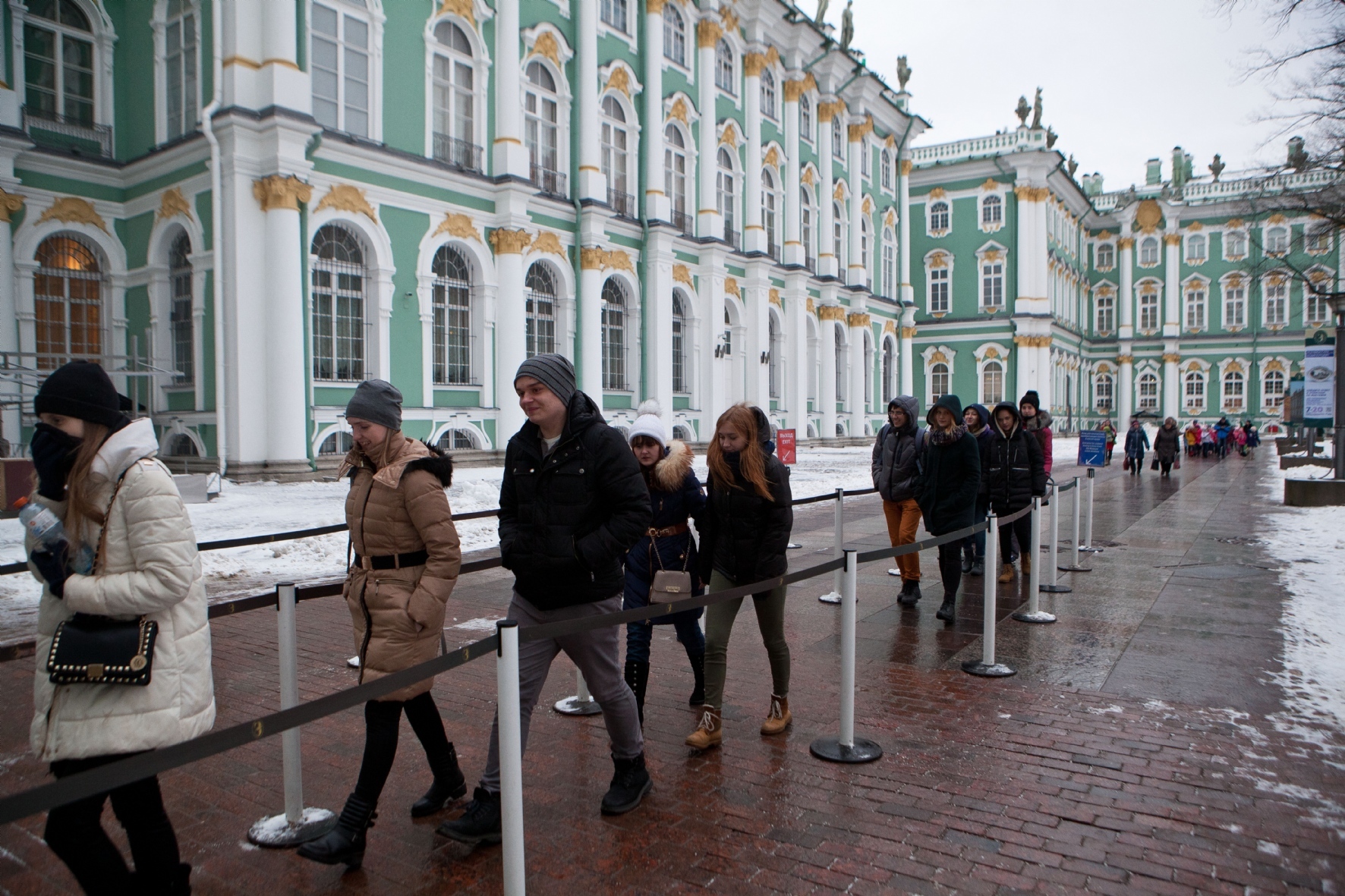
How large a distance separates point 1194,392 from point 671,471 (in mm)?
70650

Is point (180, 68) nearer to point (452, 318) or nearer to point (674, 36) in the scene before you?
point (452, 318)

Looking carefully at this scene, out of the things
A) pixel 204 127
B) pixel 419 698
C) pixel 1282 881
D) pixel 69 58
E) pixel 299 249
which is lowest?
pixel 1282 881

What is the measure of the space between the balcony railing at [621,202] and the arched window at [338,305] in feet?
29.5

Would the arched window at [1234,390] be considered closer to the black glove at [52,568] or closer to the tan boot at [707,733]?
the tan boot at [707,733]

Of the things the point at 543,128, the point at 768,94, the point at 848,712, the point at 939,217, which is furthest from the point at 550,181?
the point at 939,217

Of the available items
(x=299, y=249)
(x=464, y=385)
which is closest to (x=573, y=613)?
(x=299, y=249)

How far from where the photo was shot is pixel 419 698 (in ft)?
12.6

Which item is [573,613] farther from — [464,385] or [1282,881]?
[464,385]

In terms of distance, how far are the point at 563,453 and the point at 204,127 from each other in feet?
57.9

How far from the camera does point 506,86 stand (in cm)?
2298

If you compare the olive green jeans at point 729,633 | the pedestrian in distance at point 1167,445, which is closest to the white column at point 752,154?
the pedestrian in distance at point 1167,445

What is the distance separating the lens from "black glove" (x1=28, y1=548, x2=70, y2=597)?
2.79 metres

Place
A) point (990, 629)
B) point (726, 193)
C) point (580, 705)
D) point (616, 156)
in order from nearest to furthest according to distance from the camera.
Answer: point (580, 705), point (990, 629), point (616, 156), point (726, 193)

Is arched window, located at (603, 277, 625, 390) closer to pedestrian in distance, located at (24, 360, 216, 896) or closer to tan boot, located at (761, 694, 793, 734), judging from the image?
tan boot, located at (761, 694, 793, 734)
